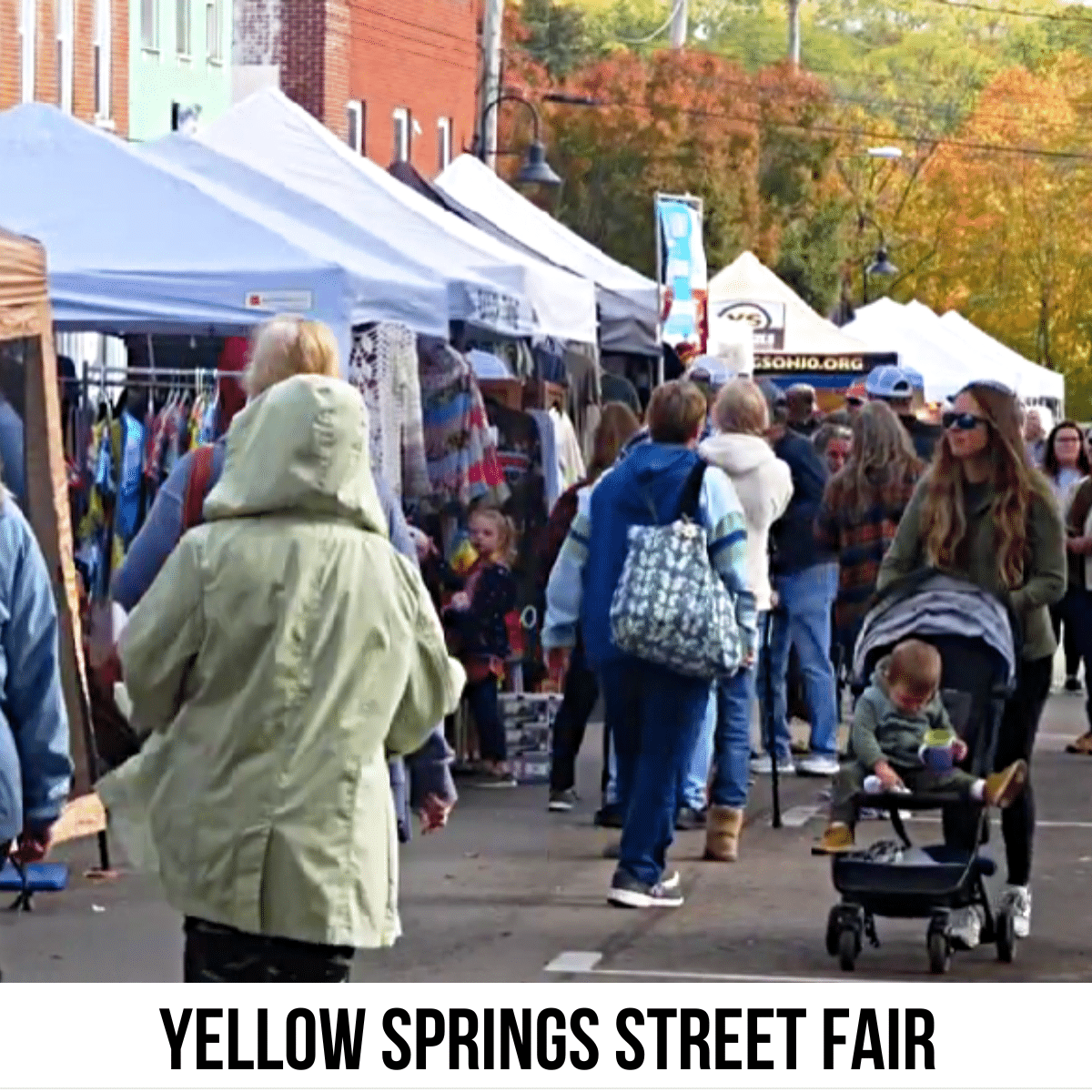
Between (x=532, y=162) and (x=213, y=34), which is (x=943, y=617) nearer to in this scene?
(x=532, y=162)

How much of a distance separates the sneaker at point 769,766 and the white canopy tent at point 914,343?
82.6ft

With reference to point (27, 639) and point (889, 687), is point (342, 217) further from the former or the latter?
point (27, 639)

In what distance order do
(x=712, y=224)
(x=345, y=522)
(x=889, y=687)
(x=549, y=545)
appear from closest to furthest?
(x=345, y=522)
(x=889, y=687)
(x=549, y=545)
(x=712, y=224)

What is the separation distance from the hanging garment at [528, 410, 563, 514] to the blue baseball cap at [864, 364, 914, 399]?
2.04 m

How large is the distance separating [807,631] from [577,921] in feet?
16.1

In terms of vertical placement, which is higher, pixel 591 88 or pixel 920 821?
pixel 591 88

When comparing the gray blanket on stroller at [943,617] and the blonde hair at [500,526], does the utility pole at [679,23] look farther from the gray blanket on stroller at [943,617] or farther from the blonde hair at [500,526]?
the gray blanket on stroller at [943,617]

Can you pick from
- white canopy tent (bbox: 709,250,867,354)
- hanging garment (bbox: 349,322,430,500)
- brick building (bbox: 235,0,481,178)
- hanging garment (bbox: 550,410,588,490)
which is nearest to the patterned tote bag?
hanging garment (bbox: 349,322,430,500)

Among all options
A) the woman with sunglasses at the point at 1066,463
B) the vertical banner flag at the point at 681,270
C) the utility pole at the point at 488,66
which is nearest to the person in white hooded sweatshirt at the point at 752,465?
the woman with sunglasses at the point at 1066,463

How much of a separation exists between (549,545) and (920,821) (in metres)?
2.30

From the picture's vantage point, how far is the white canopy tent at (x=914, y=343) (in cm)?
4269

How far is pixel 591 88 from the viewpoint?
64.5 m

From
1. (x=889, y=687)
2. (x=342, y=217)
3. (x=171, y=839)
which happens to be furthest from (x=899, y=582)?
(x=342, y=217)

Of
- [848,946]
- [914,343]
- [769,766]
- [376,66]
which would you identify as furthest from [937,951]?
[376,66]
